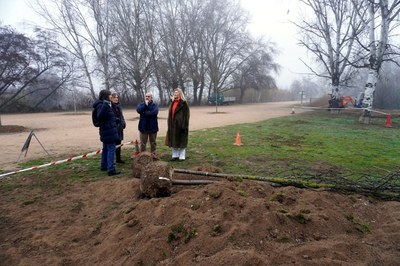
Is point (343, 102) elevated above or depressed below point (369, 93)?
below

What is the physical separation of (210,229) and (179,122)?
404 centimetres

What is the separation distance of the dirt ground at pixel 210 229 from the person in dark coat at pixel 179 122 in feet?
8.02

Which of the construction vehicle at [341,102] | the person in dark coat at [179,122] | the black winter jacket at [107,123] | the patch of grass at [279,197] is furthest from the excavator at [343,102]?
the patch of grass at [279,197]

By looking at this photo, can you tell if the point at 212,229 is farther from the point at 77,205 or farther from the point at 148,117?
the point at 148,117

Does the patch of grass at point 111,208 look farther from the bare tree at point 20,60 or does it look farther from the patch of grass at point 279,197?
the bare tree at point 20,60

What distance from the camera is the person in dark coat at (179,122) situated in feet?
22.2

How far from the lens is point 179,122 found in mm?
6793

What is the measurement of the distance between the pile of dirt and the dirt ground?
0.01 meters

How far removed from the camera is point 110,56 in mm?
32906

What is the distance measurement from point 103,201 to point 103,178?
1235mm

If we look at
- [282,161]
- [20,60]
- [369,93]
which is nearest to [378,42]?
[369,93]

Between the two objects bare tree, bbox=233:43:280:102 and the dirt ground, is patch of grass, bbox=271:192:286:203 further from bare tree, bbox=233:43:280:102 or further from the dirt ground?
bare tree, bbox=233:43:280:102

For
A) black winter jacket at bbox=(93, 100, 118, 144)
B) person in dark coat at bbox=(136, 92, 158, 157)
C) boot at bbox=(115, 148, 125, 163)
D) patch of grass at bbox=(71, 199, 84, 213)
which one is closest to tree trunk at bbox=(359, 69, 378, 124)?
person in dark coat at bbox=(136, 92, 158, 157)

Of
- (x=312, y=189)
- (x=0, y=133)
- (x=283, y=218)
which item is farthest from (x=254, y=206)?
(x=0, y=133)
